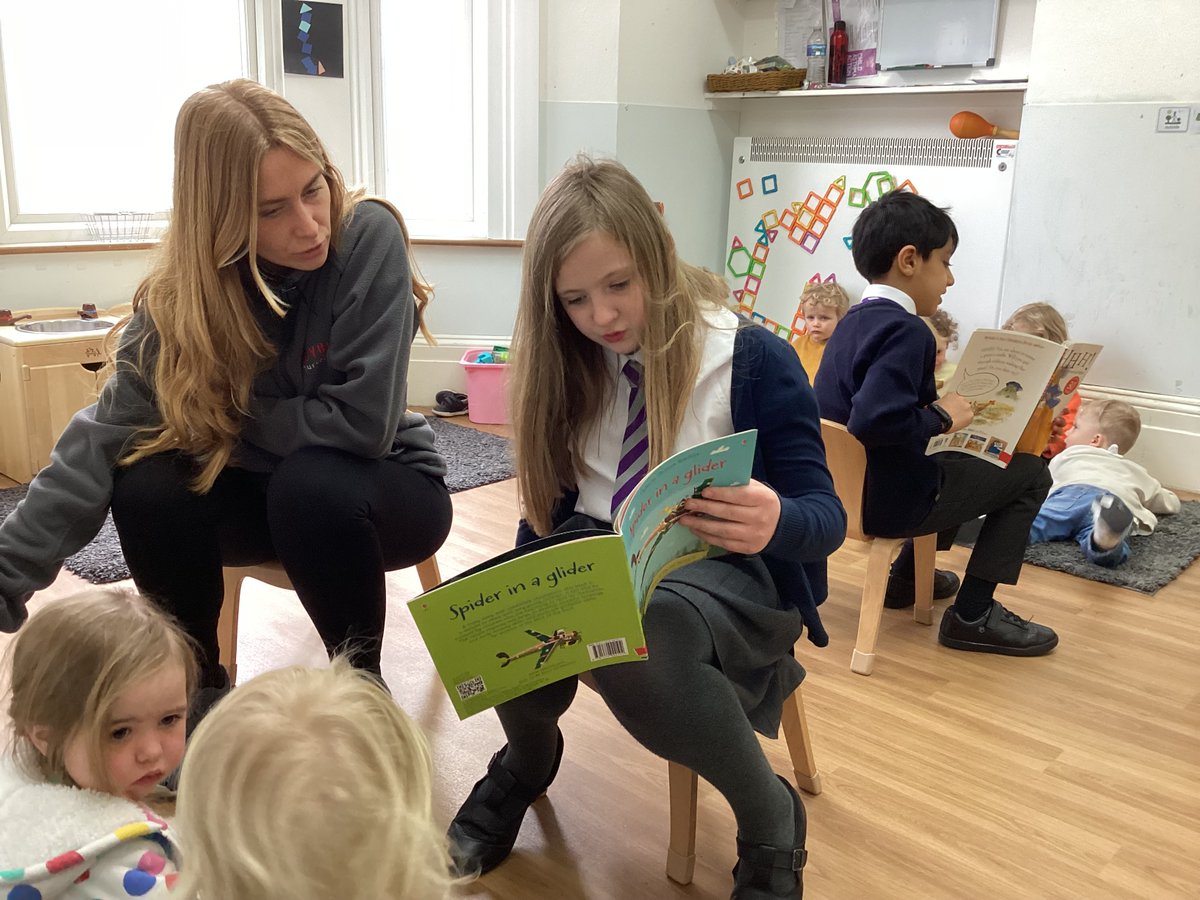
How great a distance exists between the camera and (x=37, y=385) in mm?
2834

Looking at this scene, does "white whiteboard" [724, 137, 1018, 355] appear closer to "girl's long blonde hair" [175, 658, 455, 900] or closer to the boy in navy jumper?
the boy in navy jumper

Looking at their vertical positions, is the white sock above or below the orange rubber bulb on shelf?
below

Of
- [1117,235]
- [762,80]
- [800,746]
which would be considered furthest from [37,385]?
[1117,235]

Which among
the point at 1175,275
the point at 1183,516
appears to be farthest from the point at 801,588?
the point at 1175,275

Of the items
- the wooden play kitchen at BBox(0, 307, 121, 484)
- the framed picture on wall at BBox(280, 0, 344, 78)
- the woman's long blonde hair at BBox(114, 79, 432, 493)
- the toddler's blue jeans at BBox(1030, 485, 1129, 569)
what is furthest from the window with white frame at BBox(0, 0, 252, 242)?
the toddler's blue jeans at BBox(1030, 485, 1129, 569)

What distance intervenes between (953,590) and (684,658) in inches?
55.2

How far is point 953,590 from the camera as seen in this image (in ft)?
7.69

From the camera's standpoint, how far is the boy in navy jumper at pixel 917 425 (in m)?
1.85

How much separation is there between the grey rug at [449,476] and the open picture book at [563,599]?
1281 mm

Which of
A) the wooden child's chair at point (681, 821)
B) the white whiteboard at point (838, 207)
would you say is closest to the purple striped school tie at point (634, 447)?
the wooden child's chair at point (681, 821)

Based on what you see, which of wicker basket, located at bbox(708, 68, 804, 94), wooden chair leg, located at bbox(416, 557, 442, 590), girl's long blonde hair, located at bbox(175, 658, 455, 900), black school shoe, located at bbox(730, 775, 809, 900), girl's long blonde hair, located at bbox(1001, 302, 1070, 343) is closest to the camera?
girl's long blonde hair, located at bbox(175, 658, 455, 900)

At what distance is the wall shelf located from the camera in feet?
10.8

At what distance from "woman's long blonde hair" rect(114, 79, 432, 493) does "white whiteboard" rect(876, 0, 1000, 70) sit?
2590 millimetres

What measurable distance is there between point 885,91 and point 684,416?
264 centimetres
